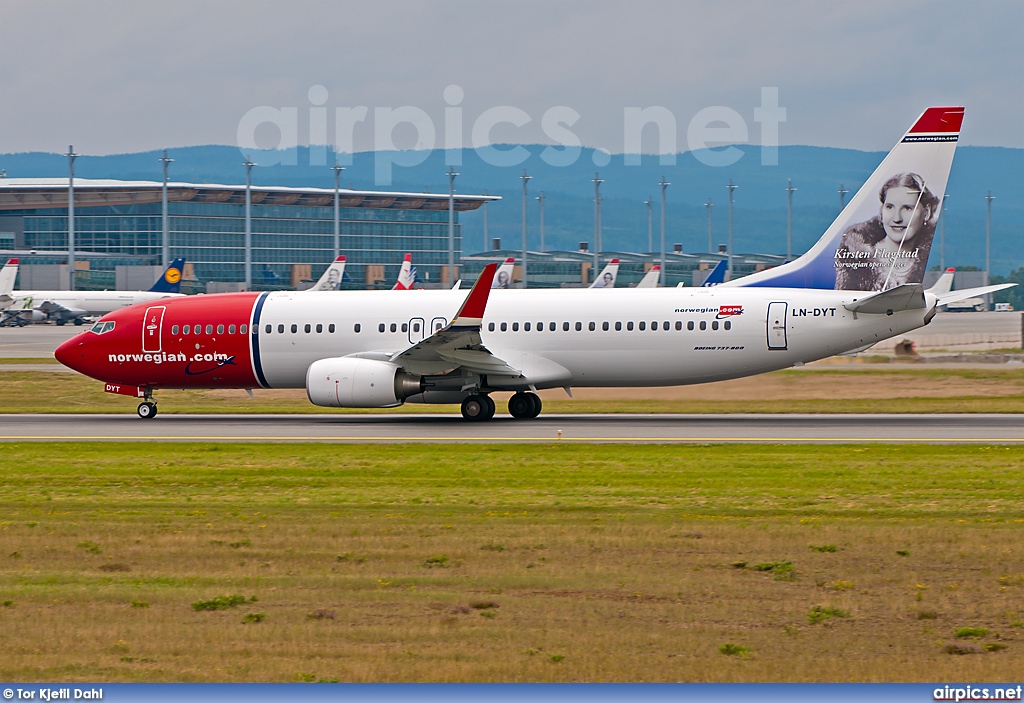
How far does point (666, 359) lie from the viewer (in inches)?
1173

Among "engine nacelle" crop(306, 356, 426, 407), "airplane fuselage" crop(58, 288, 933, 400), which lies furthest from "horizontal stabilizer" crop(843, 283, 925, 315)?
"engine nacelle" crop(306, 356, 426, 407)

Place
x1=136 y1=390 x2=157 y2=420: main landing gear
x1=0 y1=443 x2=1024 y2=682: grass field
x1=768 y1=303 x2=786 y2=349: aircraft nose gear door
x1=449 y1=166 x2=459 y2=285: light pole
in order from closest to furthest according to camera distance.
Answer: x1=0 y1=443 x2=1024 y2=682: grass field
x1=768 y1=303 x2=786 y2=349: aircraft nose gear door
x1=136 y1=390 x2=157 y2=420: main landing gear
x1=449 y1=166 x2=459 y2=285: light pole

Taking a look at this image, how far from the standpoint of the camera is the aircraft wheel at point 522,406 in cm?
3116

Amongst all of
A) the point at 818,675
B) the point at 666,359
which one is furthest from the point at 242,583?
the point at 666,359

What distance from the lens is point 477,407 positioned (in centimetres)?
3019

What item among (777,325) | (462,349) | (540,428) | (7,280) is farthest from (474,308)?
(7,280)

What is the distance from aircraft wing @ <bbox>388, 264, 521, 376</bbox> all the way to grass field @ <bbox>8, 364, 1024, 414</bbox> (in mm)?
4770

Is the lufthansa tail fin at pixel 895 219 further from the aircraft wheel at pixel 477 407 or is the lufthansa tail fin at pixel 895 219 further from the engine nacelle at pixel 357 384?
the engine nacelle at pixel 357 384

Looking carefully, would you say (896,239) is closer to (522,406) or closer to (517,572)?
(522,406)

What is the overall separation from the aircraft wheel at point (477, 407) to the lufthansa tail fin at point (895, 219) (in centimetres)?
827

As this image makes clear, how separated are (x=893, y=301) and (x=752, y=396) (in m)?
6.16

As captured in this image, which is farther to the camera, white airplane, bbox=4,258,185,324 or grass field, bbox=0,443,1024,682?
white airplane, bbox=4,258,185,324

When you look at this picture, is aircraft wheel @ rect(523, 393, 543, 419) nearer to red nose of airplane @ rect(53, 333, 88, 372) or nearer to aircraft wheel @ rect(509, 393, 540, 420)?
Result: aircraft wheel @ rect(509, 393, 540, 420)

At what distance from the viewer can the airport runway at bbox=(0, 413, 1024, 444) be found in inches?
1006
